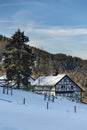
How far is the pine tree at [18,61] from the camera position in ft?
222

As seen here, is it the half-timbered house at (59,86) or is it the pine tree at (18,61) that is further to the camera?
the half-timbered house at (59,86)

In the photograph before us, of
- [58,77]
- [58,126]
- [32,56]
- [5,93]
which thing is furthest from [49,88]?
[58,126]

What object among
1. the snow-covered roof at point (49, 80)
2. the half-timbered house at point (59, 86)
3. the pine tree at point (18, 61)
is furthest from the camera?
the snow-covered roof at point (49, 80)

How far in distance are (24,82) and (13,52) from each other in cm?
580

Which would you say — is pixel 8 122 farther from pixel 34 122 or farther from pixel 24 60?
pixel 24 60

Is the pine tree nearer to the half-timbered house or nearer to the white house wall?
the half-timbered house

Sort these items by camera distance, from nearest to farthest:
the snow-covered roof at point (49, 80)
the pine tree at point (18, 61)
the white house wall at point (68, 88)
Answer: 1. the pine tree at point (18, 61)
2. the snow-covered roof at point (49, 80)
3. the white house wall at point (68, 88)

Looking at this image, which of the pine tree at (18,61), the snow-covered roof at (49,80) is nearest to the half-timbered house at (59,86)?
the snow-covered roof at (49,80)

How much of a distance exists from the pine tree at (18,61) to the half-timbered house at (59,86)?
2326cm

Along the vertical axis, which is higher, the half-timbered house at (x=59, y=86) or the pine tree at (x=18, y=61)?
the pine tree at (x=18, y=61)

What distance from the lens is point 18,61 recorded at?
2670 inches

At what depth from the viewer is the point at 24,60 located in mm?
68375

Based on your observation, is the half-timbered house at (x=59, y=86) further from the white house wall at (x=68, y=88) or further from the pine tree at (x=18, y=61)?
the pine tree at (x=18, y=61)

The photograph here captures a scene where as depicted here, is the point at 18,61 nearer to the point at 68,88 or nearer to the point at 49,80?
the point at 49,80
